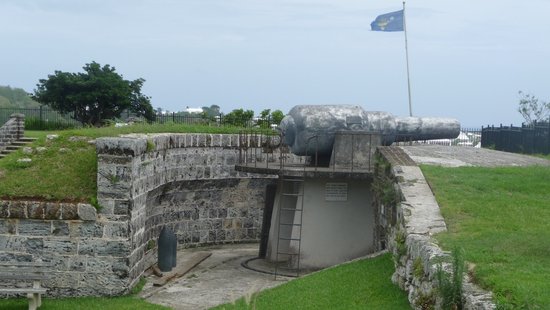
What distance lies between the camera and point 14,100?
6900cm

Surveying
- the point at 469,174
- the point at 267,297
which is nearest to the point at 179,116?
the point at 469,174

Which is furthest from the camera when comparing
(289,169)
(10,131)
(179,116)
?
(179,116)

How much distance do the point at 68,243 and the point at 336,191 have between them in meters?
5.56

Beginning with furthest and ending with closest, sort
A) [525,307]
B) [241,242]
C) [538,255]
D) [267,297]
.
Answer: [241,242], [267,297], [538,255], [525,307]

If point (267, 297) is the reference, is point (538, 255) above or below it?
above

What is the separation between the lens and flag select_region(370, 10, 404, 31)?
27.9 m

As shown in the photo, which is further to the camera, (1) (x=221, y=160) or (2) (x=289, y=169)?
(1) (x=221, y=160)

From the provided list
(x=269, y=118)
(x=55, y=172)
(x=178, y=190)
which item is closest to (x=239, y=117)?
(x=269, y=118)

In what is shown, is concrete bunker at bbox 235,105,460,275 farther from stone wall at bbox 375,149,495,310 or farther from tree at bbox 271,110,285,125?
tree at bbox 271,110,285,125

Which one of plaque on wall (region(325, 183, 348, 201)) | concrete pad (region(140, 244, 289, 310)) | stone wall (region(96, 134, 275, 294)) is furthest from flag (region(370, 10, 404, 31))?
plaque on wall (region(325, 183, 348, 201))

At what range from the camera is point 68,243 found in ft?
43.5

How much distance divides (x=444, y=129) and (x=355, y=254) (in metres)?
3.82

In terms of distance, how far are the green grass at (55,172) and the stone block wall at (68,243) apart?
27 centimetres

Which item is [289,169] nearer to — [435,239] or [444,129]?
[444,129]
